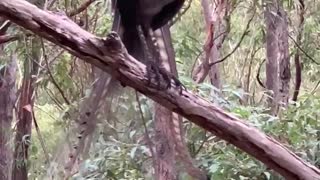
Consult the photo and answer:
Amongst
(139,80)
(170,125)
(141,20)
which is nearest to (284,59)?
(170,125)

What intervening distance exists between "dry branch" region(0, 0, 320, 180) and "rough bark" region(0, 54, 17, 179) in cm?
163

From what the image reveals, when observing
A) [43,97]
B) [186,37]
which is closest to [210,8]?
[186,37]

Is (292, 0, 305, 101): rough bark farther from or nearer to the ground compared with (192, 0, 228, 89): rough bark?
farther from the ground

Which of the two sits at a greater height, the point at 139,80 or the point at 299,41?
the point at 299,41

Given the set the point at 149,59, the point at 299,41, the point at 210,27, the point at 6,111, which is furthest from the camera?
the point at 299,41

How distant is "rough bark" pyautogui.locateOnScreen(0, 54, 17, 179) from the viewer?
10.2 feet

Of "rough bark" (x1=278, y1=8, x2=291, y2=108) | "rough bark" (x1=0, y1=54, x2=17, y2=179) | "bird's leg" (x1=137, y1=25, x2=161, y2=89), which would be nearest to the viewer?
"bird's leg" (x1=137, y1=25, x2=161, y2=89)

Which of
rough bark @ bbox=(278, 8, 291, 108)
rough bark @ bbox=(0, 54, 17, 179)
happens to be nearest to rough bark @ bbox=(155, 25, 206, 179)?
rough bark @ bbox=(0, 54, 17, 179)

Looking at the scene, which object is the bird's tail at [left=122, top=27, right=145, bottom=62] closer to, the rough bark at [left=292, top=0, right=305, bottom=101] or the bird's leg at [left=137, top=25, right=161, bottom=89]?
the bird's leg at [left=137, top=25, right=161, bottom=89]

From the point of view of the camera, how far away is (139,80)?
1567 millimetres

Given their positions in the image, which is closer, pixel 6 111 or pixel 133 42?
pixel 133 42

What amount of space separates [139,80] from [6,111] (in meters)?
1.76

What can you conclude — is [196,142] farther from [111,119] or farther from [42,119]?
[42,119]

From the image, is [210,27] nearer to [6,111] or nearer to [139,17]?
[6,111]
